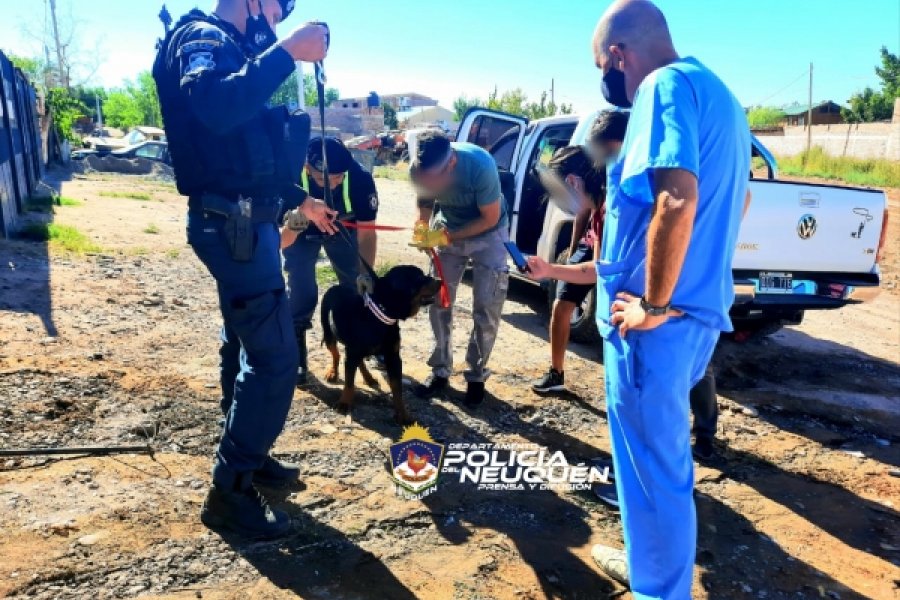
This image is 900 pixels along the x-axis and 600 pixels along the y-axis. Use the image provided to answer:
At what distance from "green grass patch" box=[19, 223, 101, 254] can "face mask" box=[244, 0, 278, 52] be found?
598cm

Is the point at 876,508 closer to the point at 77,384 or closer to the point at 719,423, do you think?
the point at 719,423

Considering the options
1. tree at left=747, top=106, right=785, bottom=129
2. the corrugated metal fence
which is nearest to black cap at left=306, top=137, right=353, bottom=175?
the corrugated metal fence

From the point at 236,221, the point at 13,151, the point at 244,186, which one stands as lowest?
the point at 236,221

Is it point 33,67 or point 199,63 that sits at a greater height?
point 33,67

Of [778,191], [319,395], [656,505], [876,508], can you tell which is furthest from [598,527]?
[778,191]

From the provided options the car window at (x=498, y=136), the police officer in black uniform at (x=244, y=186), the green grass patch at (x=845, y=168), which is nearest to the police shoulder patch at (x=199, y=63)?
the police officer in black uniform at (x=244, y=186)

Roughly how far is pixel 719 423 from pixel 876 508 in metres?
1.06

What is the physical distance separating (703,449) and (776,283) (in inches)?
71.0

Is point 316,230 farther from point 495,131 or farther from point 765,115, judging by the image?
point 765,115

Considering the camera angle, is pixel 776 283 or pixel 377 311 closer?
pixel 377 311

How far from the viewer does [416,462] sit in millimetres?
3334

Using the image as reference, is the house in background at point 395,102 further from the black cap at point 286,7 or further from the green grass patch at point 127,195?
the black cap at point 286,7

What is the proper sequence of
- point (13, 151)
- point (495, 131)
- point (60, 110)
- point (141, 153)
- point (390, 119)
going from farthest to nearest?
point (390, 119), point (141, 153), point (60, 110), point (13, 151), point (495, 131)

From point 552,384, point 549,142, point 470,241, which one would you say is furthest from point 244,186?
point 549,142
